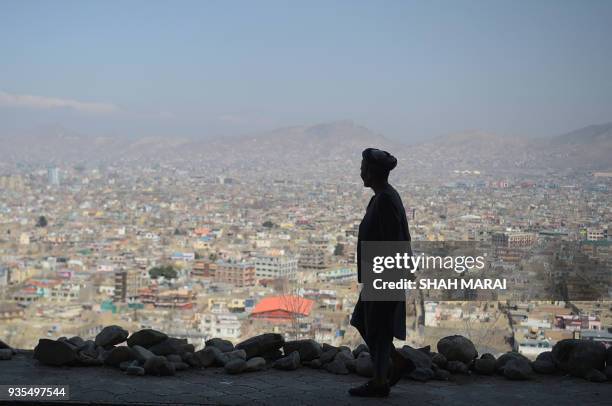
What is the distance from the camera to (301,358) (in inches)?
175

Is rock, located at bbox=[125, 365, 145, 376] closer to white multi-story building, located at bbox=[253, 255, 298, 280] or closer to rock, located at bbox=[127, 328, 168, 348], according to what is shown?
rock, located at bbox=[127, 328, 168, 348]

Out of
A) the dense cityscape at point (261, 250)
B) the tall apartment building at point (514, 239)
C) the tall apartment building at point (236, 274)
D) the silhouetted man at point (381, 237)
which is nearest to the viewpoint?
the silhouetted man at point (381, 237)

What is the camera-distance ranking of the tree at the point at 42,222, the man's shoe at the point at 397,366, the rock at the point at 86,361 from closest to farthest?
the man's shoe at the point at 397,366
the rock at the point at 86,361
the tree at the point at 42,222

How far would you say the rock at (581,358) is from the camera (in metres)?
4.12

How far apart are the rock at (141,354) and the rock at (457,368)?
1.74 meters

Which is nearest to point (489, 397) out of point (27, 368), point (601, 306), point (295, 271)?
point (27, 368)

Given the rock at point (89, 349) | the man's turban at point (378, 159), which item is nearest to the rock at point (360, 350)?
the man's turban at point (378, 159)

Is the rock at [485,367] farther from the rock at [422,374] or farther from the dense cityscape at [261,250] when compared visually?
the dense cityscape at [261,250]

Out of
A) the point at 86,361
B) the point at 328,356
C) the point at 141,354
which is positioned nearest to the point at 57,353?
the point at 86,361

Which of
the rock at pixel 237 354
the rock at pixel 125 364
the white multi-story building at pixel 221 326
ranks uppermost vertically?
the rock at pixel 237 354

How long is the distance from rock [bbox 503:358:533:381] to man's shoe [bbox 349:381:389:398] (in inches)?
35.2

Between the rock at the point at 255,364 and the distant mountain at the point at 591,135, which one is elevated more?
the distant mountain at the point at 591,135

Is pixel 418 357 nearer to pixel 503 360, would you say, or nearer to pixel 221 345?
pixel 503 360

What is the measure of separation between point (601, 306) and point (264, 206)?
33827 millimetres
